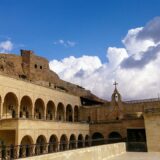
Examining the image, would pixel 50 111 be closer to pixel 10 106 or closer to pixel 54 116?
pixel 54 116

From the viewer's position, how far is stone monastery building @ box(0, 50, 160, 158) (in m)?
24.5

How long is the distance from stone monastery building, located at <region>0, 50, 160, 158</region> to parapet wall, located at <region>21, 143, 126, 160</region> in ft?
5.44

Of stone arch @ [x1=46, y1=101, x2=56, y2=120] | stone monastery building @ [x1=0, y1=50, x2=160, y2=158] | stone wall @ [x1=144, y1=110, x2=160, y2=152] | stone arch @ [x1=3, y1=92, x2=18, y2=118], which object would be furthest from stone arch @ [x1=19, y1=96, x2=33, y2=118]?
stone wall @ [x1=144, y1=110, x2=160, y2=152]

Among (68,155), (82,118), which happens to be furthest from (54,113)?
(68,155)

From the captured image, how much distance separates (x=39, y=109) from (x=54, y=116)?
3.15 meters

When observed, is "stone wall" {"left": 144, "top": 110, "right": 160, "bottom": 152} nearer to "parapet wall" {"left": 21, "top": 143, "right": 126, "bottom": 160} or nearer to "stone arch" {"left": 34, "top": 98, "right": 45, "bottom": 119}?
"parapet wall" {"left": 21, "top": 143, "right": 126, "bottom": 160}

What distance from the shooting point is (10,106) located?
2798 cm

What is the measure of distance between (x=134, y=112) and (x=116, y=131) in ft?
13.6

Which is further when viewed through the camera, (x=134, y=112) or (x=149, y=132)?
(x=134, y=112)

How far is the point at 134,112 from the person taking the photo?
37156 mm

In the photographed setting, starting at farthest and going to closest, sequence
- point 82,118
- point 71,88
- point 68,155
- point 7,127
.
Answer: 1. point 71,88
2. point 82,118
3. point 7,127
4. point 68,155

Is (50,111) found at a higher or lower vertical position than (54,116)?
higher

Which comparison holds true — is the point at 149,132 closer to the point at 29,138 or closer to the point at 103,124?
the point at 103,124

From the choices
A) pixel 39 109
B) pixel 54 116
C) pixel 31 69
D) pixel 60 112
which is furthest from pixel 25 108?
pixel 31 69
